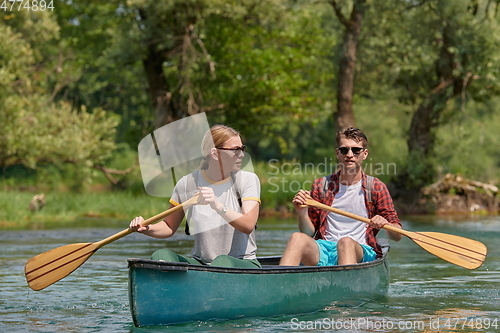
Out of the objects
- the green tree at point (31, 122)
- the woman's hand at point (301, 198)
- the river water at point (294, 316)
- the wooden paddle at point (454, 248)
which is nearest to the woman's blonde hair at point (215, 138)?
the woman's hand at point (301, 198)

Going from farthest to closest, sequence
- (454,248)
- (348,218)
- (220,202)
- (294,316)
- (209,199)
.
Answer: (454,248) → (348,218) → (294,316) → (220,202) → (209,199)

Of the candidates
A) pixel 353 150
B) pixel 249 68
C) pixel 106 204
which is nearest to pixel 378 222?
pixel 353 150

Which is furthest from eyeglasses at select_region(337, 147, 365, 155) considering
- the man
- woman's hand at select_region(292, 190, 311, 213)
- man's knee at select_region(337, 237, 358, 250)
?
man's knee at select_region(337, 237, 358, 250)

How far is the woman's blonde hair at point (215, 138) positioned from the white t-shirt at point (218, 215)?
15cm

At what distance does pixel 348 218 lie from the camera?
6242 millimetres

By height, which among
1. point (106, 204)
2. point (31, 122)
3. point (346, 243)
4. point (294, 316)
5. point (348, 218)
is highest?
point (31, 122)

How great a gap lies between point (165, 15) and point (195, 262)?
1587 centimetres

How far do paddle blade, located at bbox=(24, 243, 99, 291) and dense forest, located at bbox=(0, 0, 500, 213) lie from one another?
11.4m

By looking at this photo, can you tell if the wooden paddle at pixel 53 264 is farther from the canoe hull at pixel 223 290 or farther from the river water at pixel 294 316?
the canoe hull at pixel 223 290

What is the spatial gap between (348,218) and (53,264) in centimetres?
231

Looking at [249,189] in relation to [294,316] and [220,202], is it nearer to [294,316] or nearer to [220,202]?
[220,202]

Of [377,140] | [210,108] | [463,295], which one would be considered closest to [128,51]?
[210,108]

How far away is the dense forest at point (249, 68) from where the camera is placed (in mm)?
18438

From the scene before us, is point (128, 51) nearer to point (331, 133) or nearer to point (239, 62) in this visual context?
point (239, 62)
